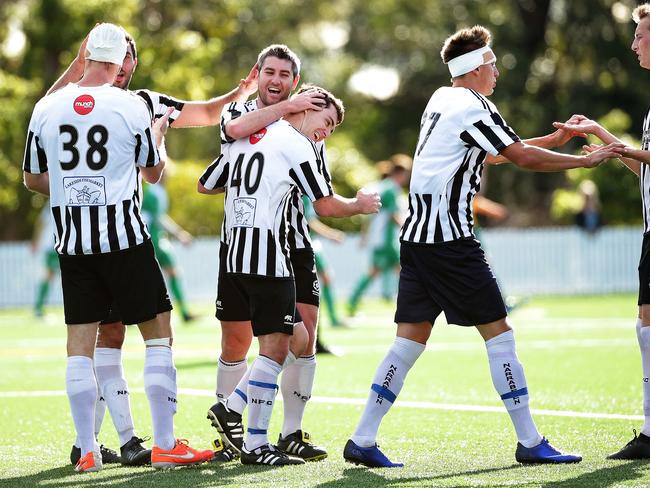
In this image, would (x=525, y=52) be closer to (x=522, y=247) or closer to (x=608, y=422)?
(x=522, y=247)

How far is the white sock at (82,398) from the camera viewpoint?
6.68 m

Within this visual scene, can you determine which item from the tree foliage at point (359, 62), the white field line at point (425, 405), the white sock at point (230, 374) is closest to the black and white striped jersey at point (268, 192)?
the white sock at point (230, 374)

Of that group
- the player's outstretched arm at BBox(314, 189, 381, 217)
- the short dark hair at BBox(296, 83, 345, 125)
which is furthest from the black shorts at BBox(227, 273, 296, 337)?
the short dark hair at BBox(296, 83, 345, 125)

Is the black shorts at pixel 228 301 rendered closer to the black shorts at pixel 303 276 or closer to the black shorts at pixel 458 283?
the black shorts at pixel 303 276

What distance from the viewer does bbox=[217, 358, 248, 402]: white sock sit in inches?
294

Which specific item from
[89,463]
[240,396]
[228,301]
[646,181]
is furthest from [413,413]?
[89,463]

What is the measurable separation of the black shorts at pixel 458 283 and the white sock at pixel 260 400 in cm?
87

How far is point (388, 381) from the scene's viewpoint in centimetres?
681

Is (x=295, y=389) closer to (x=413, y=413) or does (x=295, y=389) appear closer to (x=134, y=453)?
(x=134, y=453)

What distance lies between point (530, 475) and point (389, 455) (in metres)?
1.12

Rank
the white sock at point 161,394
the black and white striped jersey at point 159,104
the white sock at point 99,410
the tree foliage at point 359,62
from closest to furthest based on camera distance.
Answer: the white sock at point 161,394, the white sock at point 99,410, the black and white striped jersey at point 159,104, the tree foliage at point 359,62

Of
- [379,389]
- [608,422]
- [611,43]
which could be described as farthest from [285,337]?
[611,43]

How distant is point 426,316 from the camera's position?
6.82 metres

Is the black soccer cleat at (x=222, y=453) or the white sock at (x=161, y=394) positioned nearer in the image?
the white sock at (x=161, y=394)
